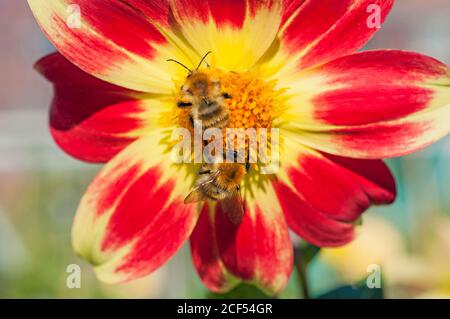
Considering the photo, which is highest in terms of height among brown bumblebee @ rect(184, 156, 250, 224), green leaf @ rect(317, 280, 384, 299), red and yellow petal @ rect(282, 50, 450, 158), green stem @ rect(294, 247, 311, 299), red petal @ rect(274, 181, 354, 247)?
red and yellow petal @ rect(282, 50, 450, 158)

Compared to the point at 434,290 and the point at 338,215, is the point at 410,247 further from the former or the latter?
the point at 338,215

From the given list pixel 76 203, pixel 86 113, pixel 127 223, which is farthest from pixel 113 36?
pixel 76 203

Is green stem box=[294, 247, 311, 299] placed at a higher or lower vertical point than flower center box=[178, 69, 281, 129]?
lower

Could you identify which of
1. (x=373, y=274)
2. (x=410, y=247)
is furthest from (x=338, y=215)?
(x=410, y=247)

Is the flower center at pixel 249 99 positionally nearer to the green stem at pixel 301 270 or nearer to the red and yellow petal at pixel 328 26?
the red and yellow petal at pixel 328 26

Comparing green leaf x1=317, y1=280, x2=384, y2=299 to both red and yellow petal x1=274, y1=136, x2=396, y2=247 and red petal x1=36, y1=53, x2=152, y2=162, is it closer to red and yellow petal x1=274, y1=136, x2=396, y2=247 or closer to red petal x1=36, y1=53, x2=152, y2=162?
red and yellow petal x1=274, y1=136, x2=396, y2=247

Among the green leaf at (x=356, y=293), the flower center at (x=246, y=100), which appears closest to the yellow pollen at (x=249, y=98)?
the flower center at (x=246, y=100)

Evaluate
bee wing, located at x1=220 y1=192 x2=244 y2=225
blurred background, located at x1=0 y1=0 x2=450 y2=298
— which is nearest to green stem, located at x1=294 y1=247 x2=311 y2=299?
bee wing, located at x1=220 y1=192 x2=244 y2=225
